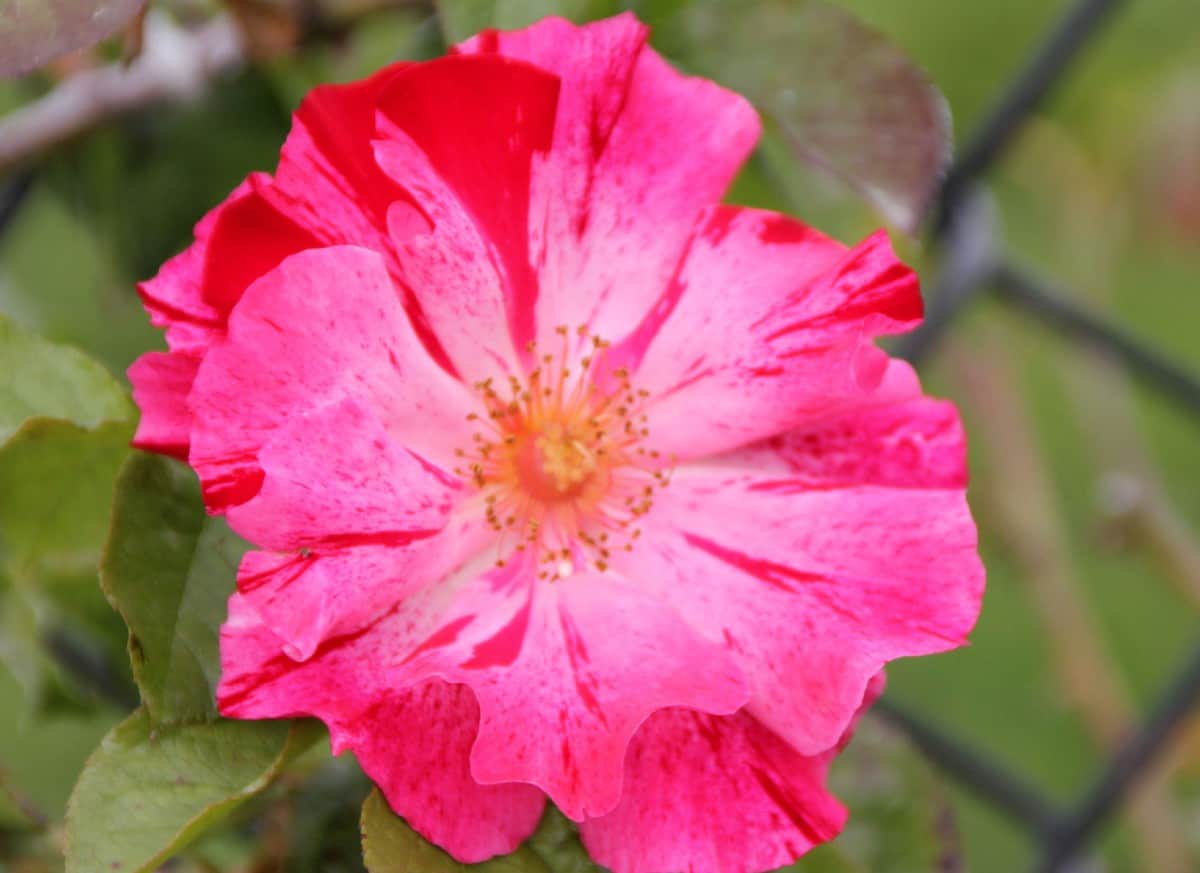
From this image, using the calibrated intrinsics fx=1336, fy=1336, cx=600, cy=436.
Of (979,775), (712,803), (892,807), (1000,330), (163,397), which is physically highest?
(163,397)

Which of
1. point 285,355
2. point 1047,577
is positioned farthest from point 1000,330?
point 285,355

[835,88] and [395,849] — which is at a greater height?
[835,88]

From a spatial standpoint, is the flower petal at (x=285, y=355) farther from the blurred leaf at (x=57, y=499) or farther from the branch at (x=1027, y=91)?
the branch at (x=1027, y=91)

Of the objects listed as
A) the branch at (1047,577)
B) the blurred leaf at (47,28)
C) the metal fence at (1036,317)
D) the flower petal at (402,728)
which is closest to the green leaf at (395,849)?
the flower petal at (402,728)

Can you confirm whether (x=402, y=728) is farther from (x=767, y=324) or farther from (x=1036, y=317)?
(x=1036, y=317)

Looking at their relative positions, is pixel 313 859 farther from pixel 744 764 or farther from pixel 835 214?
pixel 835 214
